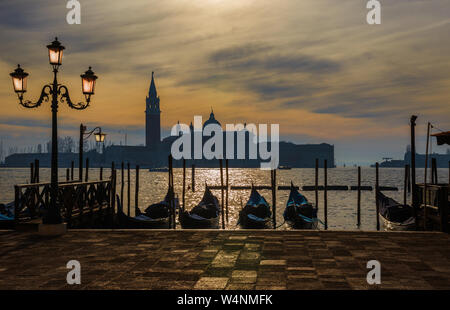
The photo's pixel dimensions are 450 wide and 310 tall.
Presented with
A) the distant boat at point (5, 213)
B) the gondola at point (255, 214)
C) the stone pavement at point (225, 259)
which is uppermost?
the stone pavement at point (225, 259)

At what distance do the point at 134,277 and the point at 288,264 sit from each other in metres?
1.89

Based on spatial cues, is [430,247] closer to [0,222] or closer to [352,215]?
[0,222]

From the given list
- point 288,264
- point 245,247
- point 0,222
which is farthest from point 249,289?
point 0,222

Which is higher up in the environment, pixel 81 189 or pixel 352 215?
pixel 81 189

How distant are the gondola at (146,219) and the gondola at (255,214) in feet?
12.1

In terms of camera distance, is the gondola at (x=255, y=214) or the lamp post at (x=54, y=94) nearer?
the lamp post at (x=54, y=94)

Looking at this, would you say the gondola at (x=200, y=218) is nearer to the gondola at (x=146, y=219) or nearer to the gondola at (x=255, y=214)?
the gondola at (x=146, y=219)

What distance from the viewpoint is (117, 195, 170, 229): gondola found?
15.0 m

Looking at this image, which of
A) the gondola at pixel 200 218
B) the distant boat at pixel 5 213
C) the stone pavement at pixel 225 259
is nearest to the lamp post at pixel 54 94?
the stone pavement at pixel 225 259

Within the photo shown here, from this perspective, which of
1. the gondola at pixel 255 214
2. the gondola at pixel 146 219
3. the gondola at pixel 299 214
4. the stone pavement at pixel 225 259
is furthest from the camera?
the gondola at pixel 255 214

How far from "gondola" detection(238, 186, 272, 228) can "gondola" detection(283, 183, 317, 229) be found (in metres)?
0.97

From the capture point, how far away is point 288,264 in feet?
18.2

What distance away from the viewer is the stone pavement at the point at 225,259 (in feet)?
15.6
